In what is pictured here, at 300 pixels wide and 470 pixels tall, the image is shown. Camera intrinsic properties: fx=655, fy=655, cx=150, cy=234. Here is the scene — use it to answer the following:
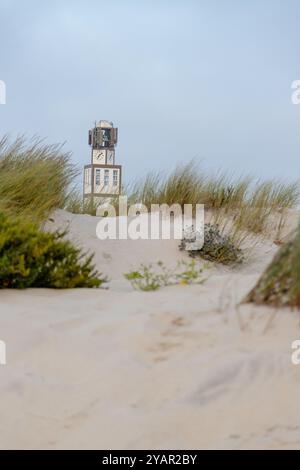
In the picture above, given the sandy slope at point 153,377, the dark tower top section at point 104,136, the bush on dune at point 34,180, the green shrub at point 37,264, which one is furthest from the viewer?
the dark tower top section at point 104,136

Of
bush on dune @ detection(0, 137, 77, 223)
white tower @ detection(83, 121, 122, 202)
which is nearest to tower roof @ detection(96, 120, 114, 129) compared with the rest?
white tower @ detection(83, 121, 122, 202)

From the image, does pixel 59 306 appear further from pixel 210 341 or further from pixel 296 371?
pixel 296 371

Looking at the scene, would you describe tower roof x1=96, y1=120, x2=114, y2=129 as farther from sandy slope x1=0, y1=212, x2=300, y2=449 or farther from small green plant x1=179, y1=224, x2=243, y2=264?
sandy slope x1=0, y1=212, x2=300, y2=449

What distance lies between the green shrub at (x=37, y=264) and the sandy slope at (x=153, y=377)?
830 mm

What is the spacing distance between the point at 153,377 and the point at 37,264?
1.99 meters

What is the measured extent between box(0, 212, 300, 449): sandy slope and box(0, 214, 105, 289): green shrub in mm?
830

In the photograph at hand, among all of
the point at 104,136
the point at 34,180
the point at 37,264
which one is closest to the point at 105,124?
the point at 104,136

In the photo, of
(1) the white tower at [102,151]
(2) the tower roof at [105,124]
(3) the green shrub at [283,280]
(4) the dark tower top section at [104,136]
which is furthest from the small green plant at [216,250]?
(2) the tower roof at [105,124]

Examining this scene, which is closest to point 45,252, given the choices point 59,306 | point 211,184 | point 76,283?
point 76,283

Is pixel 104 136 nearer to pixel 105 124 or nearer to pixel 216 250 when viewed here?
pixel 105 124

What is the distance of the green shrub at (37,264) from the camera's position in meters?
4.64

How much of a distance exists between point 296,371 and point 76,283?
2.12m

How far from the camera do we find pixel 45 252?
4730 mm

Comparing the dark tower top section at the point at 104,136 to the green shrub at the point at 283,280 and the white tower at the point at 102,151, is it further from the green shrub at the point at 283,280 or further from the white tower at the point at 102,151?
the green shrub at the point at 283,280
